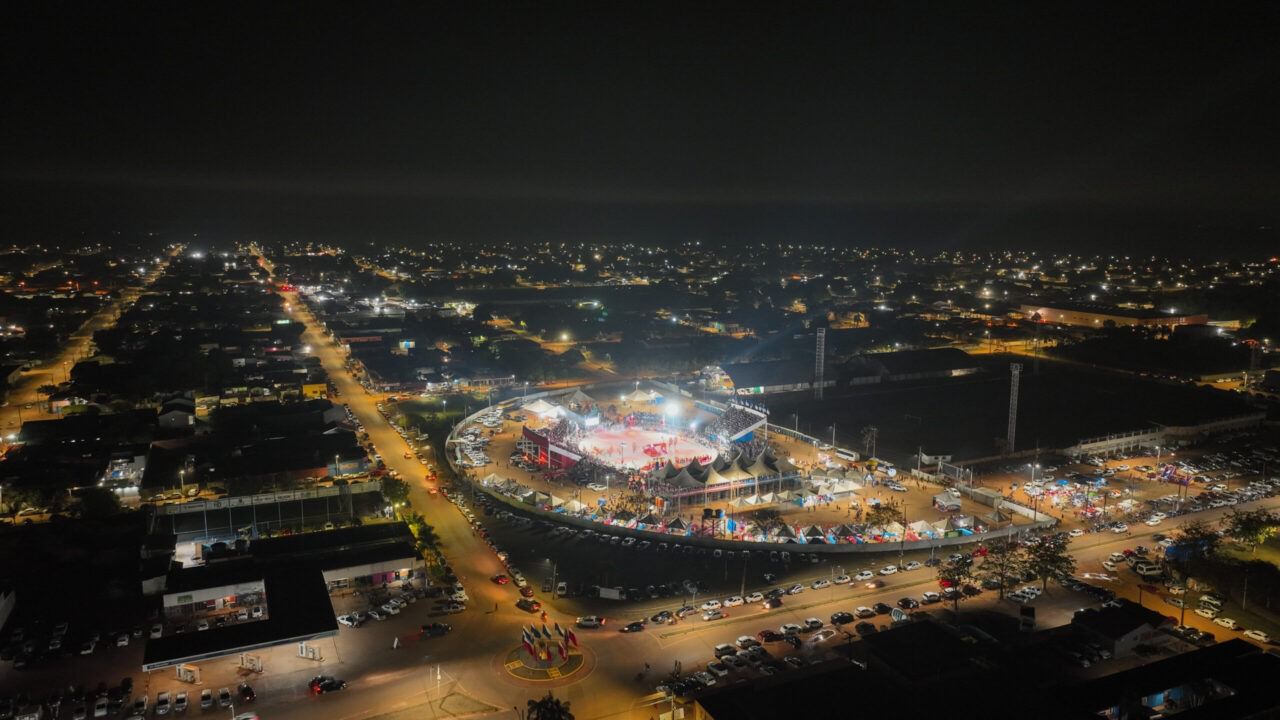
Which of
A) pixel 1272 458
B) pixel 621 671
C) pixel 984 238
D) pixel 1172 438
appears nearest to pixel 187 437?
pixel 621 671

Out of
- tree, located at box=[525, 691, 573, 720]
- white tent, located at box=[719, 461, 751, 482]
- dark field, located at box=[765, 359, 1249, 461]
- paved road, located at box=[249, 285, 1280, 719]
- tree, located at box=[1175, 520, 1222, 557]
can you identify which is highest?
tree, located at box=[525, 691, 573, 720]

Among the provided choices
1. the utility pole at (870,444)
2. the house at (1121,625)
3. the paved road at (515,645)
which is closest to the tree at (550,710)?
the paved road at (515,645)

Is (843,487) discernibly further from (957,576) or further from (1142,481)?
(1142,481)

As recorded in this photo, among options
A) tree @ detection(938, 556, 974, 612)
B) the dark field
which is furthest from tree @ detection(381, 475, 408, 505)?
the dark field

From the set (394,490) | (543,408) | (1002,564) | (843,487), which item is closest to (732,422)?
(843,487)

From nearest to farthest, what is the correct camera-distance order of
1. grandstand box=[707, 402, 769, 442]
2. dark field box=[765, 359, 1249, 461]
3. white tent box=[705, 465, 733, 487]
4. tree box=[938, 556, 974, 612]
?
tree box=[938, 556, 974, 612]
white tent box=[705, 465, 733, 487]
grandstand box=[707, 402, 769, 442]
dark field box=[765, 359, 1249, 461]

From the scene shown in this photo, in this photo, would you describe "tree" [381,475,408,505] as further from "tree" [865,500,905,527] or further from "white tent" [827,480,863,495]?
"tree" [865,500,905,527]

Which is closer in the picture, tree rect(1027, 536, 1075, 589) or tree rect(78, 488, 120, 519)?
tree rect(1027, 536, 1075, 589)

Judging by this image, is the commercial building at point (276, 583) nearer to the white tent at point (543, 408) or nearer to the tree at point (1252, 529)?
the white tent at point (543, 408)
